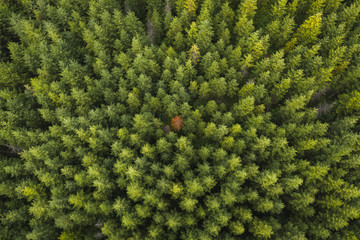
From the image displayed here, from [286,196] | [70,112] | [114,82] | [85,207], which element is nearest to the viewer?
[85,207]

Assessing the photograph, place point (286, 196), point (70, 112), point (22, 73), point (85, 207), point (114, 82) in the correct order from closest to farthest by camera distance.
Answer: point (85, 207) < point (286, 196) < point (70, 112) < point (114, 82) < point (22, 73)

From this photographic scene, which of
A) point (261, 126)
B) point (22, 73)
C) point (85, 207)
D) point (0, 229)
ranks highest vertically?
point (261, 126)

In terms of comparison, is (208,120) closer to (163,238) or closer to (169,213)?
(169,213)

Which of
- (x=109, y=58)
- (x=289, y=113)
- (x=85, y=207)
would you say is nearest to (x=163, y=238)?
(x=85, y=207)

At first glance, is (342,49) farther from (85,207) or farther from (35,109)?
(35,109)

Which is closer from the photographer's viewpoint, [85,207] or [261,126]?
[85,207]

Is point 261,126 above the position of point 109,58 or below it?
above
